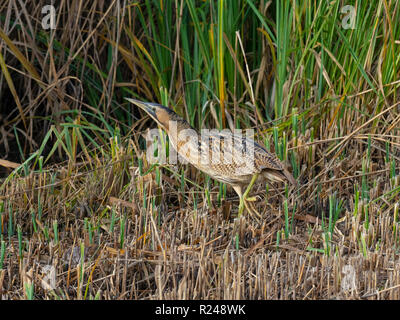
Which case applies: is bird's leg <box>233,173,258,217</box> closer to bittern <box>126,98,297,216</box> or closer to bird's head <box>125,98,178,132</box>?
bittern <box>126,98,297,216</box>

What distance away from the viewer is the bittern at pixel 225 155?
3127 mm

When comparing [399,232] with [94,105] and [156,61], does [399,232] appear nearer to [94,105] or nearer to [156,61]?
[156,61]

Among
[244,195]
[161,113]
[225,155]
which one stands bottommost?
[244,195]

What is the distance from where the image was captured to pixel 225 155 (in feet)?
10.4

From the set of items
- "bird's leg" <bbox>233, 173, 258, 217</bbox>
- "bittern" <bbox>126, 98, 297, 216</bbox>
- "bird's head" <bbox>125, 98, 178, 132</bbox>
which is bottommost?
"bird's leg" <bbox>233, 173, 258, 217</bbox>

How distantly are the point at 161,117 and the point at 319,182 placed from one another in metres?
0.79

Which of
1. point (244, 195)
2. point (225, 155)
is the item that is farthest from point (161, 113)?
point (244, 195)

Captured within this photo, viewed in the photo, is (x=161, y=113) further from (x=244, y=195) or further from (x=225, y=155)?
(x=244, y=195)

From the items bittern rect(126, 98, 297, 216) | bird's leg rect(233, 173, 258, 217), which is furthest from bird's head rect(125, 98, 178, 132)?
bird's leg rect(233, 173, 258, 217)

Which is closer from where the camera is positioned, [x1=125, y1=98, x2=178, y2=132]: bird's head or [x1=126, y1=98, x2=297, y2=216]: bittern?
[x1=126, y1=98, x2=297, y2=216]: bittern

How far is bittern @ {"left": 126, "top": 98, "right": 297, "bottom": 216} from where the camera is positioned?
3127mm

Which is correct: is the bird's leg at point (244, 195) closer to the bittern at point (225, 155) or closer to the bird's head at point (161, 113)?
the bittern at point (225, 155)

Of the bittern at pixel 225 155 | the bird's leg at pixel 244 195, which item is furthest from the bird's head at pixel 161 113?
the bird's leg at pixel 244 195

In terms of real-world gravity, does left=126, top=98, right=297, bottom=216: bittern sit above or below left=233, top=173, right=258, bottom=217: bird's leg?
above
